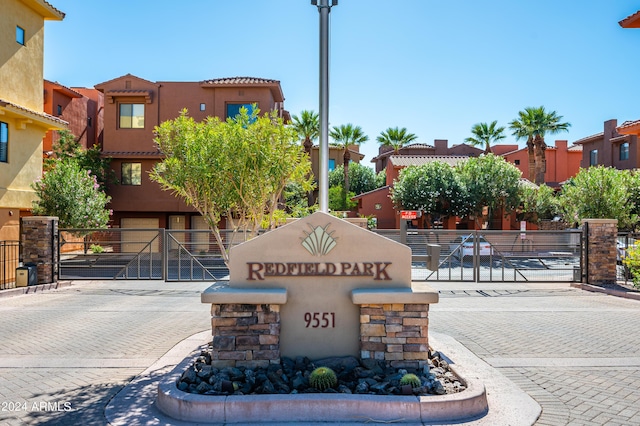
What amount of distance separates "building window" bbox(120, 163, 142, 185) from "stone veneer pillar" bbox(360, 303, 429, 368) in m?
25.1

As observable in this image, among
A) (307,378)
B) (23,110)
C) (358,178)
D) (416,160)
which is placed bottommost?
(307,378)

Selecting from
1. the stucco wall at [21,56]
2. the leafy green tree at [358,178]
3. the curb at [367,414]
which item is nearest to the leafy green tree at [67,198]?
the stucco wall at [21,56]

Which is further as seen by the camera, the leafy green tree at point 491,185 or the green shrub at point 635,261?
the leafy green tree at point 491,185

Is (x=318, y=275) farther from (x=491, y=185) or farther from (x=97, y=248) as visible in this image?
(x=491, y=185)

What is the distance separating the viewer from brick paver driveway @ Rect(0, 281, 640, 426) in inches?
231

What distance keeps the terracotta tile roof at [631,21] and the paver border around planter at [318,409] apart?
2099cm

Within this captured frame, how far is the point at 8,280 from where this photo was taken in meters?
17.0

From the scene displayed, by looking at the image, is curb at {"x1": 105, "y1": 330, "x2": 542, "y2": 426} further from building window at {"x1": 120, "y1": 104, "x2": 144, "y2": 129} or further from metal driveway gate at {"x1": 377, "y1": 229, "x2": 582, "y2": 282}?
building window at {"x1": 120, "y1": 104, "x2": 144, "y2": 129}

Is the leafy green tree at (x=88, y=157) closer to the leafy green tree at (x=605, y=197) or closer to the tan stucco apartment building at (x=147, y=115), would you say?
the tan stucco apartment building at (x=147, y=115)

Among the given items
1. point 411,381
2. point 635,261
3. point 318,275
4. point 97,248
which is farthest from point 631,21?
point 97,248

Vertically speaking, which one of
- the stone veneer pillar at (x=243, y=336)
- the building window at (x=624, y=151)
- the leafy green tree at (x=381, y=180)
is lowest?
the stone veneer pillar at (x=243, y=336)

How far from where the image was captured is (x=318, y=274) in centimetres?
665

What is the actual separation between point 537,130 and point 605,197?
2057 centimetres

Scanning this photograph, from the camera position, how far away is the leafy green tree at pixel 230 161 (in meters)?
7.86
